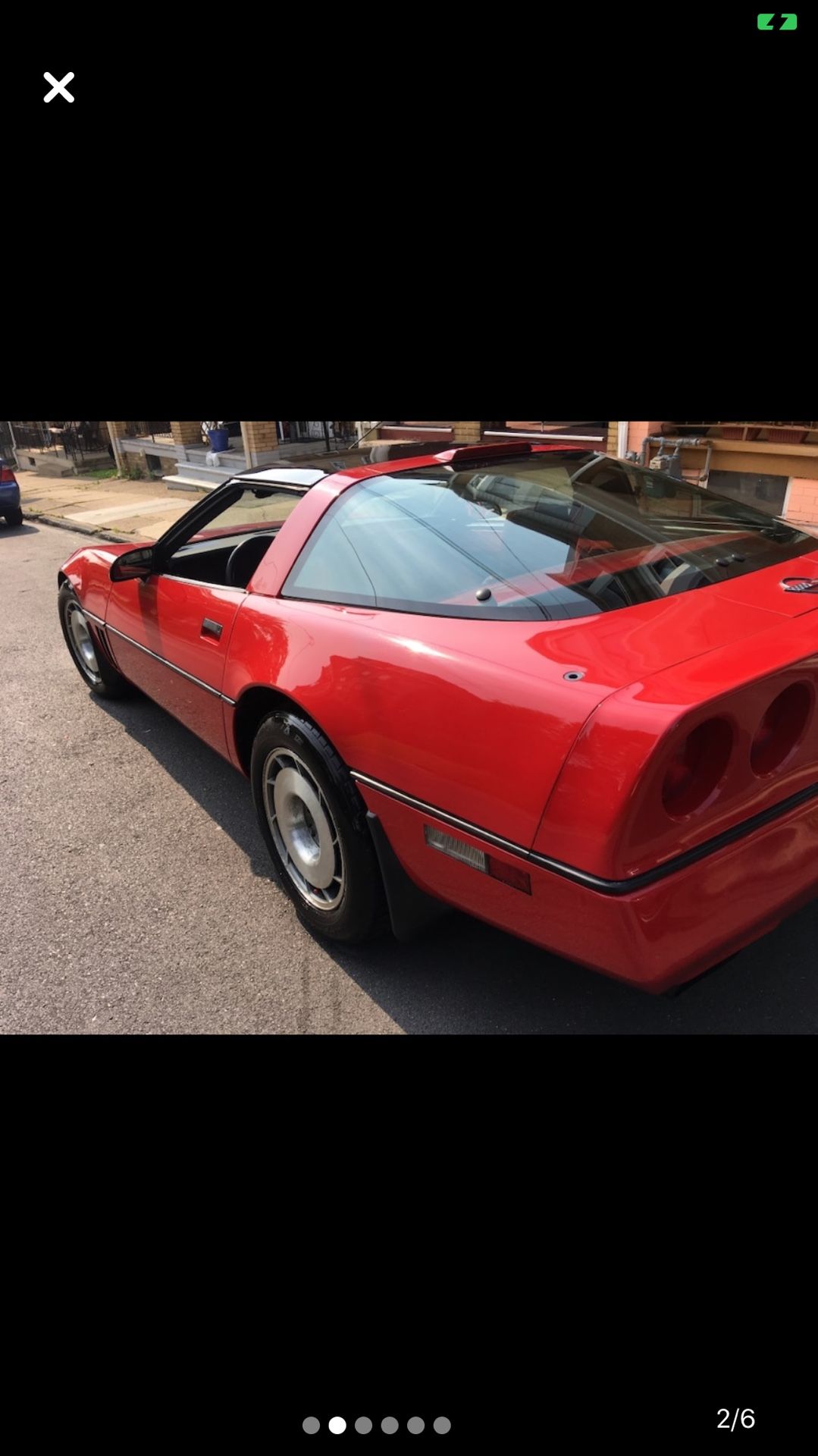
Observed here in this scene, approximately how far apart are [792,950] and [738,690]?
119 cm

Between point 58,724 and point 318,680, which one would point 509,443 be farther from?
point 58,724

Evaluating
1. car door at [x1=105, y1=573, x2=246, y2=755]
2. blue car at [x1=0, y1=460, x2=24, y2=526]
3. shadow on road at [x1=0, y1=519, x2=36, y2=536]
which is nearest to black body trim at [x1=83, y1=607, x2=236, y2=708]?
car door at [x1=105, y1=573, x2=246, y2=755]

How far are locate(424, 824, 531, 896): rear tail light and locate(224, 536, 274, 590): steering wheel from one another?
1.72 m

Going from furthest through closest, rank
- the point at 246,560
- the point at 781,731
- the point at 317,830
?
the point at 246,560, the point at 317,830, the point at 781,731

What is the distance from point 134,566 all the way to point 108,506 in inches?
395

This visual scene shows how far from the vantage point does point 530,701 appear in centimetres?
186

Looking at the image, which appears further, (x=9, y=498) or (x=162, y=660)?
(x=9, y=498)

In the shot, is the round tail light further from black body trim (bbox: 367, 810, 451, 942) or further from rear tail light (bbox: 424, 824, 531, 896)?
black body trim (bbox: 367, 810, 451, 942)

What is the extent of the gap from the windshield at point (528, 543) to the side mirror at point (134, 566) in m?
1.21

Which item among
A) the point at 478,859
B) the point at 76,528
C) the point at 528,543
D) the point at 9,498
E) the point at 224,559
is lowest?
the point at 76,528

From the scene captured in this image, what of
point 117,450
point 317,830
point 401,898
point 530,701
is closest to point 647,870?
point 530,701

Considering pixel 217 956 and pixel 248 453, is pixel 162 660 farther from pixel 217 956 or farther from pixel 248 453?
pixel 248 453

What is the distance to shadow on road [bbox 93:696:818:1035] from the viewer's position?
236 cm

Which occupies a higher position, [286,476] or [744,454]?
[286,476]
